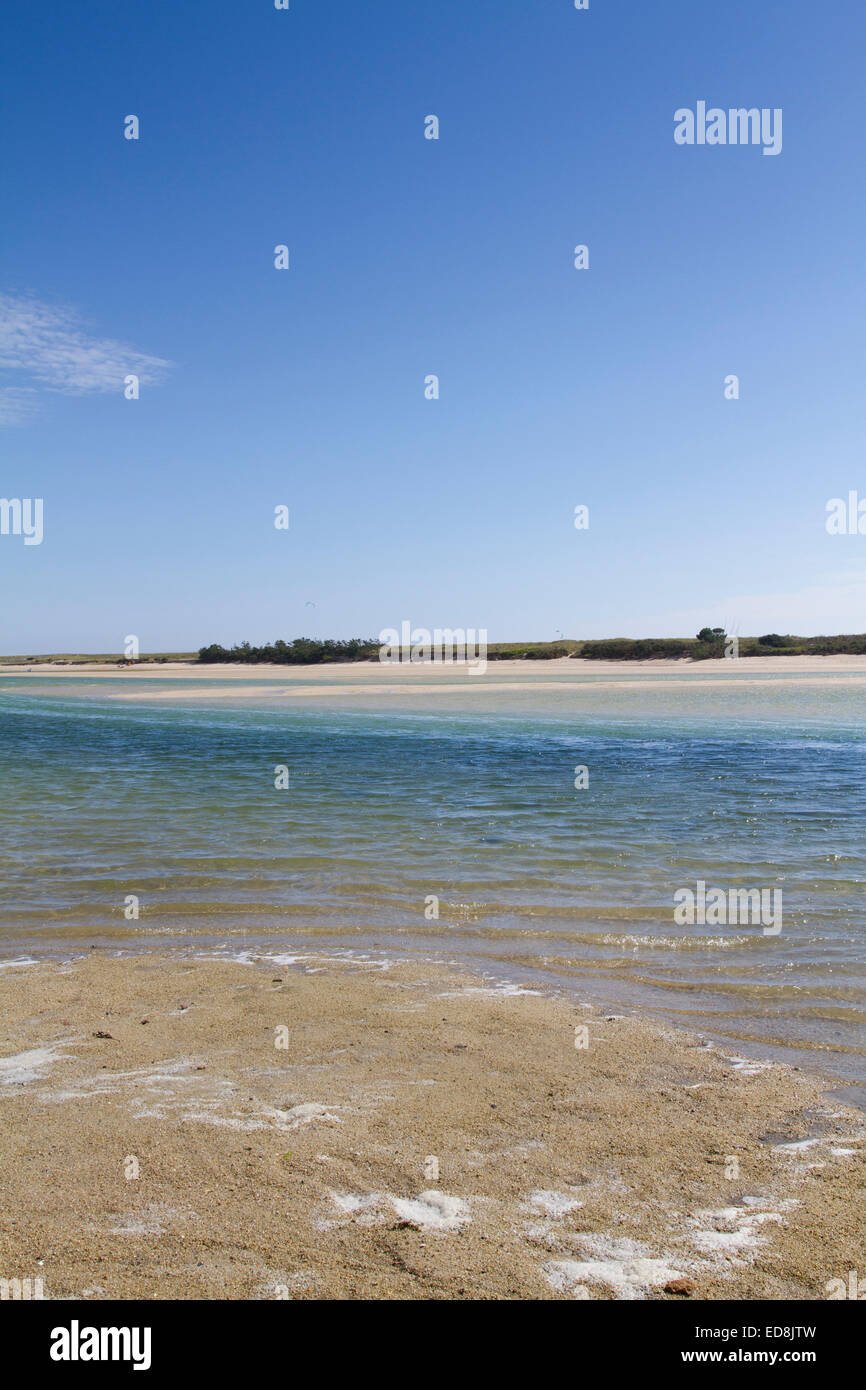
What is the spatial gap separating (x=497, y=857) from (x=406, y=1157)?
7.71 metres

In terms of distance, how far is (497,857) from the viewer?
12117mm

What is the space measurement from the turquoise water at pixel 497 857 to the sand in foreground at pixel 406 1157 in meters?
1.38

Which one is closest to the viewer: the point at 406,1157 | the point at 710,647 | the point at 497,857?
the point at 406,1157

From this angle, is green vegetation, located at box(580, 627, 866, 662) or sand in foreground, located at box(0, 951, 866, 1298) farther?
green vegetation, located at box(580, 627, 866, 662)

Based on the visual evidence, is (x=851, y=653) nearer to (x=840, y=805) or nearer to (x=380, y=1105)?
(x=840, y=805)

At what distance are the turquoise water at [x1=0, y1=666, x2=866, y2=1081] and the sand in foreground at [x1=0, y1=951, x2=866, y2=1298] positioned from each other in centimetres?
138

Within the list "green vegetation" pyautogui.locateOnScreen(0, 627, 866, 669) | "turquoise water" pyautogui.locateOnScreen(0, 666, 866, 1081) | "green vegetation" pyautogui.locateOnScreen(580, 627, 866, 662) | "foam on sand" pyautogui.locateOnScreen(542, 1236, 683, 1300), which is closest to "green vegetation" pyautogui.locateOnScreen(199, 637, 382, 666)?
"green vegetation" pyautogui.locateOnScreen(0, 627, 866, 669)

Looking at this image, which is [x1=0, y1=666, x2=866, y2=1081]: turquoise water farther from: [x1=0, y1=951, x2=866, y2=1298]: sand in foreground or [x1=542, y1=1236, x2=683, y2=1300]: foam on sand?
[x1=542, y1=1236, x2=683, y2=1300]: foam on sand

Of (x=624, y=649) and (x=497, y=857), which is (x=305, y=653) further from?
(x=497, y=857)

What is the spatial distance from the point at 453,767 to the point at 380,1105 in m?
17.3

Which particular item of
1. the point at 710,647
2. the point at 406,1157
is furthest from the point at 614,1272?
the point at 710,647

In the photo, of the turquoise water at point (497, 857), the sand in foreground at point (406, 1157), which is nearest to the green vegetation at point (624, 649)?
the turquoise water at point (497, 857)

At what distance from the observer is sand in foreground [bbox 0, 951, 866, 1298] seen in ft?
11.7
